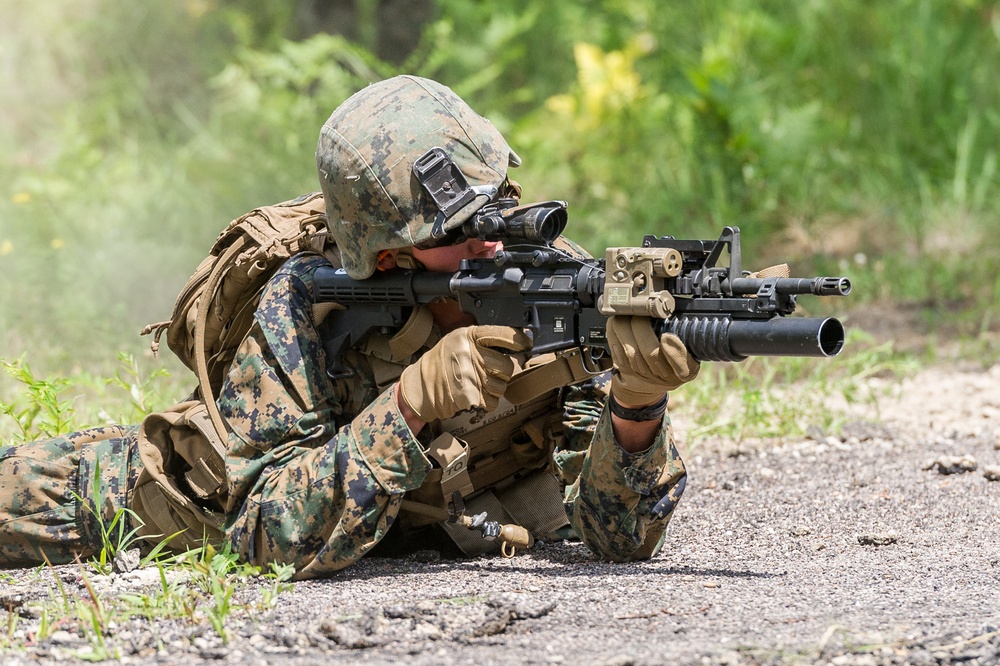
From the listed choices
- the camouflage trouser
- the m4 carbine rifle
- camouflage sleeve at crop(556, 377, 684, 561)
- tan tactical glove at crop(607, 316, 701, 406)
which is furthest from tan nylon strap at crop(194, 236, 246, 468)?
tan tactical glove at crop(607, 316, 701, 406)

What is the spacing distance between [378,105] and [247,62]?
632 centimetres

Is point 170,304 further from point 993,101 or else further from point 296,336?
point 993,101

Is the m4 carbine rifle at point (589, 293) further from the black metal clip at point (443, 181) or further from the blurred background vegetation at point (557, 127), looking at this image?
the blurred background vegetation at point (557, 127)

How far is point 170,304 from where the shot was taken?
5.94m

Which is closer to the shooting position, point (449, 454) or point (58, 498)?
point (449, 454)

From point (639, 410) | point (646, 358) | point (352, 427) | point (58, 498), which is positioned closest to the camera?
point (646, 358)

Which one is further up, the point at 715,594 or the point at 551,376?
the point at 551,376

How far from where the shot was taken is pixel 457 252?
300cm

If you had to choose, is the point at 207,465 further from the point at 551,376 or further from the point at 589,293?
the point at 589,293

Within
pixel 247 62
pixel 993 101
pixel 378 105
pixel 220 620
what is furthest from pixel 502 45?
pixel 220 620

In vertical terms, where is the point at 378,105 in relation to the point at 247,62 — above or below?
below

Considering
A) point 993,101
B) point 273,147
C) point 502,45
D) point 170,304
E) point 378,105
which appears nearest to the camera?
point 378,105

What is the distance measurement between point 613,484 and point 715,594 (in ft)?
1.30

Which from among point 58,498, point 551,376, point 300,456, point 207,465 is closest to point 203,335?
point 207,465
